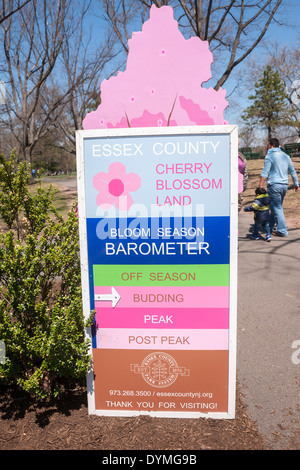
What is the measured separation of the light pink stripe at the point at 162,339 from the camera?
8.32ft

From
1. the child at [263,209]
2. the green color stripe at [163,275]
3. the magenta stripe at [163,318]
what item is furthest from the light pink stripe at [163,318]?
the child at [263,209]

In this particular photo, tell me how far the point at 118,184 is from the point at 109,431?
1.66 m

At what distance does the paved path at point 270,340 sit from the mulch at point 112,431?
0.20m

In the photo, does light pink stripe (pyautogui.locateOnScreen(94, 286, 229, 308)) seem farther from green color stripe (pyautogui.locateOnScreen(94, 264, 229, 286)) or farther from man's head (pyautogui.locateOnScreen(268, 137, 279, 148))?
man's head (pyautogui.locateOnScreen(268, 137, 279, 148))

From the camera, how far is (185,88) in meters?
2.66

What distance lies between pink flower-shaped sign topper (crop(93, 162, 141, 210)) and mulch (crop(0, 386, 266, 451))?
4.95 ft

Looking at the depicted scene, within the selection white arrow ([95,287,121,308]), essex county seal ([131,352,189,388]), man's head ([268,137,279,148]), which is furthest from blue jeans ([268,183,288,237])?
white arrow ([95,287,121,308])

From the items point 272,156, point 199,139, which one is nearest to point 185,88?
point 199,139

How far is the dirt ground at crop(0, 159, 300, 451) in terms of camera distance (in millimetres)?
2408

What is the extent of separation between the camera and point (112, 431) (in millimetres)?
2525

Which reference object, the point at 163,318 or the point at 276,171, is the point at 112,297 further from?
the point at 276,171

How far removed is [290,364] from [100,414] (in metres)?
1.75

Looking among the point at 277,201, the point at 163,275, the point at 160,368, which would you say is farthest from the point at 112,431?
the point at 277,201

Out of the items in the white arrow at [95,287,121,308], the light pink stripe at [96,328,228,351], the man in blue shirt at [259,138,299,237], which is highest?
the man in blue shirt at [259,138,299,237]
